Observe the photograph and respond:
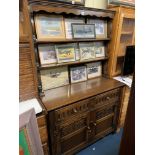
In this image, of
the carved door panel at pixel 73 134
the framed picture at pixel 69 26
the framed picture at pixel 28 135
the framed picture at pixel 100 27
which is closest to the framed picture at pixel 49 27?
the framed picture at pixel 69 26

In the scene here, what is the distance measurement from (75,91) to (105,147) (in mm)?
925

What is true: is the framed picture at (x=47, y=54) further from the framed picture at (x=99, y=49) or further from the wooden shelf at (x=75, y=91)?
the framed picture at (x=99, y=49)

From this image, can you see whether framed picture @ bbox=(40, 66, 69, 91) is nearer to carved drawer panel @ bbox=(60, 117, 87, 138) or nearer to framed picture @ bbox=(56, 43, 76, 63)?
framed picture @ bbox=(56, 43, 76, 63)

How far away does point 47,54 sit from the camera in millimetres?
1567

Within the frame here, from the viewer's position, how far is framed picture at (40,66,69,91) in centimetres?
165

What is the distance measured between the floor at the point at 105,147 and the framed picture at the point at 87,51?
1209mm

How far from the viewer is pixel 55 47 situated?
1596 mm

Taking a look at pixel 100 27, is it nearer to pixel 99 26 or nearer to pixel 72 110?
pixel 99 26

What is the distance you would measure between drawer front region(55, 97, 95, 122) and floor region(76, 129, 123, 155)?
643mm

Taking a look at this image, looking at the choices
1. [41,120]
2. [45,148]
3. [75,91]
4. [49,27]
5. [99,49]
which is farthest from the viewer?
[99,49]

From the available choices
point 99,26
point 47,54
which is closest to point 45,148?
point 47,54
